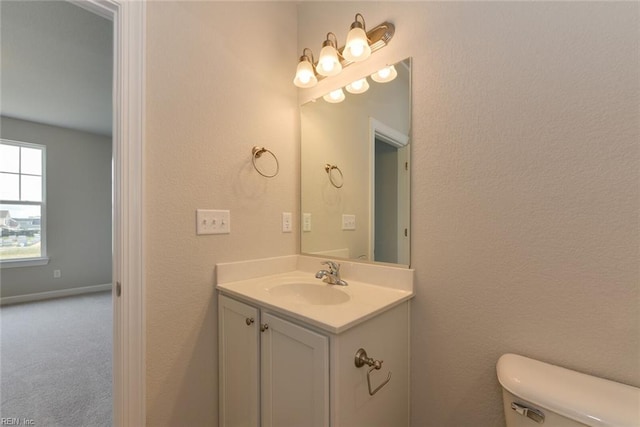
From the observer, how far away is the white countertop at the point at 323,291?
0.88 m

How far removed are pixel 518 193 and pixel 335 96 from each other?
104 cm

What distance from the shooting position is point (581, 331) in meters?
0.82

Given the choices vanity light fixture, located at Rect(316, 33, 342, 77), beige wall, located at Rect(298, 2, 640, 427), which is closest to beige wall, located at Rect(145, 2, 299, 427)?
vanity light fixture, located at Rect(316, 33, 342, 77)

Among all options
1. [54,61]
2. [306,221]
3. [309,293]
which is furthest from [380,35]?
[54,61]

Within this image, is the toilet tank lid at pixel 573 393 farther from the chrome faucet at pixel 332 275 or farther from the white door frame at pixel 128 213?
the white door frame at pixel 128 213

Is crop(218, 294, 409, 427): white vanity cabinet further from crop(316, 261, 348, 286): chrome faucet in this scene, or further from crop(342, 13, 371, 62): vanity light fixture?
crop(342, 13, 371, 62): vanity light fixture

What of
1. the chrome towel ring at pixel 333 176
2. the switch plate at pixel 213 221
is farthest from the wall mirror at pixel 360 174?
the switch plate at pixel 213 221

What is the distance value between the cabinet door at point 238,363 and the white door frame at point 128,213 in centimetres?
32

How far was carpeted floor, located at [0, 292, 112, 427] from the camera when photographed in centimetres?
155

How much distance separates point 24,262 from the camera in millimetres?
3613

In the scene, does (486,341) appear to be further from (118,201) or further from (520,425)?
(118,201)

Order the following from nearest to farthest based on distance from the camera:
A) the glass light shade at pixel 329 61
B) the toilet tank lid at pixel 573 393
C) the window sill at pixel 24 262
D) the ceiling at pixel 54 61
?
1. the toilet tank lid at pixel 573 393
2. the glass light shade at pixel 329 61
3. the ceiling at pixel 54 61
4. the window sill at pixel 24 262

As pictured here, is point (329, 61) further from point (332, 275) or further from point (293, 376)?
point (293, 376)

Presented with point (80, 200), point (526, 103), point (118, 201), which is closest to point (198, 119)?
point (118, 201)
